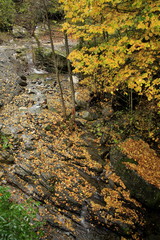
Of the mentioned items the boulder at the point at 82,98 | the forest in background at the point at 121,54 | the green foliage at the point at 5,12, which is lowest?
the boulder at the point at 82,98

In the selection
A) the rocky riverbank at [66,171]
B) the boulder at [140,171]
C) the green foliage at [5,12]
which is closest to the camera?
the rocky riverbank at [66,171]

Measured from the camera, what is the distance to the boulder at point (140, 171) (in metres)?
6.14

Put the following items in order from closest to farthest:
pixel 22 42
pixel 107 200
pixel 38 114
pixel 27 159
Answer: pixel 107 200 → pixel 27 159 → pixel 38 114 → pixel 22 42

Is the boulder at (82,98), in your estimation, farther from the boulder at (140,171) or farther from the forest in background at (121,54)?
the boulder at (140,171)

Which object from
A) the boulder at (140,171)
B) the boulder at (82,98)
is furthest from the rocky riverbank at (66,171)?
the boulder at (140,171)

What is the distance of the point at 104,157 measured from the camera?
8203mm

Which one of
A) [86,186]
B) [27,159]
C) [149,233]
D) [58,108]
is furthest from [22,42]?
[149,233]

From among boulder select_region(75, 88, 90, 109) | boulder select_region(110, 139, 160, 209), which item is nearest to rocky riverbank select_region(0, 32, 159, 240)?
boulder select_region(75, 88, 90, 109)

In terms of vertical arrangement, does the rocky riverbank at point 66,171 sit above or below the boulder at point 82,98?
below

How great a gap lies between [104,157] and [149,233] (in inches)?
138

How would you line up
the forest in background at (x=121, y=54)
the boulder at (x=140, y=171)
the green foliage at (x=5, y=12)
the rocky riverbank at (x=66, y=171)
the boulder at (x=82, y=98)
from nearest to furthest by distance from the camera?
the forest in background at (x=121, y=54) → the rocky riverbank at (x=66, y=171) → the boulder at (x=140, y=171) → the green foliage at (x=5, y=12) → the boulder at (x=82, y=98)

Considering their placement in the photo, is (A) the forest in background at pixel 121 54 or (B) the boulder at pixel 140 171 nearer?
(A) the forest in background at pixel 121 54

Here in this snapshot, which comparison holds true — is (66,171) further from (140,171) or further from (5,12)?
(5,12)

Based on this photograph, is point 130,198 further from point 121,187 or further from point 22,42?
point 22,42
